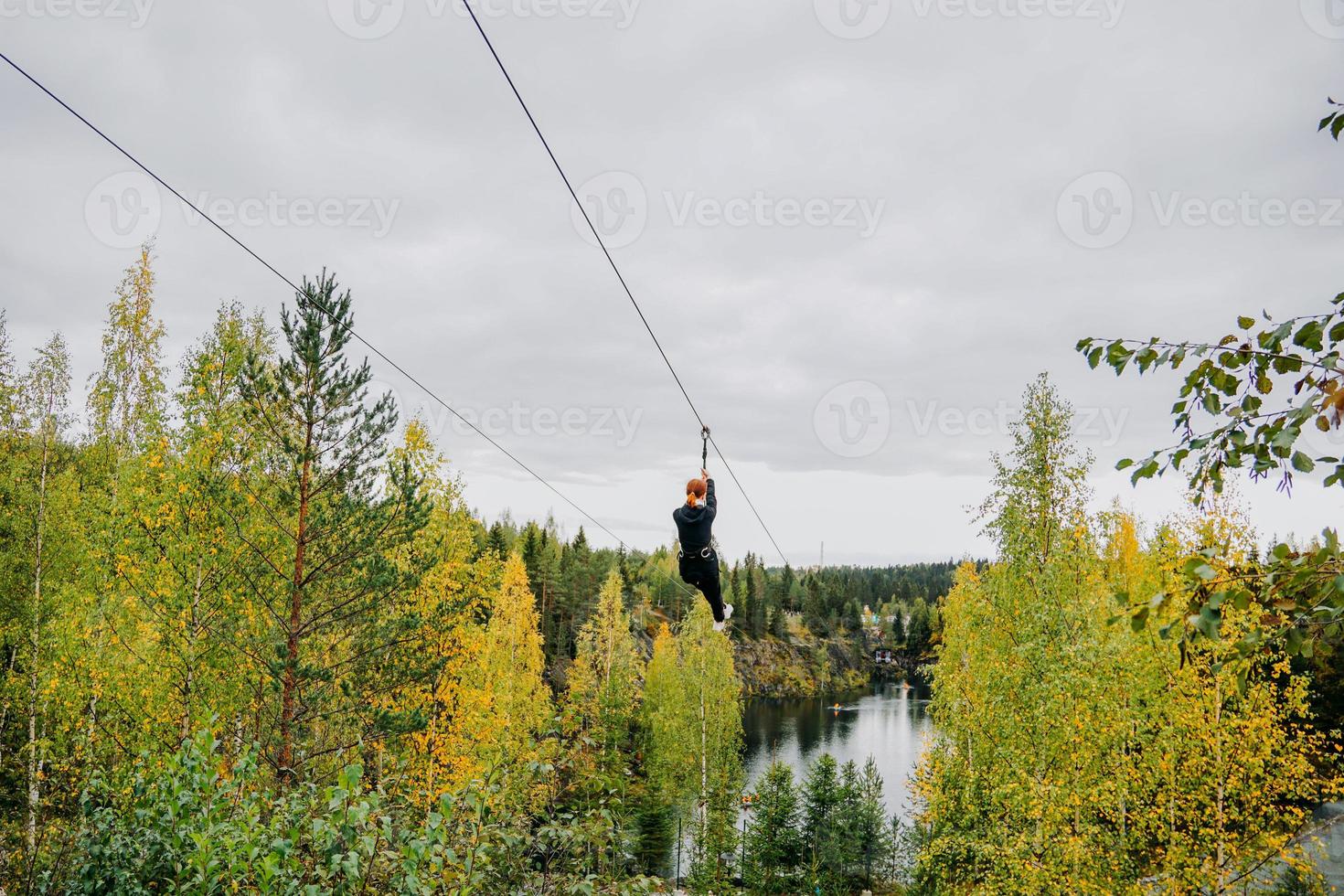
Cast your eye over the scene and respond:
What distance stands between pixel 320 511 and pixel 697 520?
24.5ft

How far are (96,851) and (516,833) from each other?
2.74 m

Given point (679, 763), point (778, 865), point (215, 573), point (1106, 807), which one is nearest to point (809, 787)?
point (778, 865)

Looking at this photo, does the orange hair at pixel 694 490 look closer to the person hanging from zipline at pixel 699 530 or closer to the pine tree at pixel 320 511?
the person hanging from zipline at pixel 699 530

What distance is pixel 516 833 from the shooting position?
4.68m

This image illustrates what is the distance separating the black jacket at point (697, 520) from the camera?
896 cm

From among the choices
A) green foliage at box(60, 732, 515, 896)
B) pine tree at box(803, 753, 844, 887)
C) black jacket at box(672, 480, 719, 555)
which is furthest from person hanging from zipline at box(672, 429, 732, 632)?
pine tree at box(803, 753, 844, 887)

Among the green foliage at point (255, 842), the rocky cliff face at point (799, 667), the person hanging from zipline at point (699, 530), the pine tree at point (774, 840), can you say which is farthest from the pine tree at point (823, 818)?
the rocky cliff face at point (799, 667)

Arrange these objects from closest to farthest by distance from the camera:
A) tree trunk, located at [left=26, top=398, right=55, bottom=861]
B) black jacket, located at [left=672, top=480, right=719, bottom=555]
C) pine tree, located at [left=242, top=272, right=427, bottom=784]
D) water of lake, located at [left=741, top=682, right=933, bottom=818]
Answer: black jacket, located at [left=672, top=480, right=719, bottom=555] < pine tree, located at [left=242, top=272, right=427, bottom=784] < tree trunk, located at [left=26, top=398, right=55, bottom=861] < water of lake, located at [left=741, top=682, right=933, bottom=818]

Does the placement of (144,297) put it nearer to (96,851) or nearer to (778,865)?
(96,851)

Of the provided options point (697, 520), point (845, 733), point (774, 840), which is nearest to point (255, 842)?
point (697, 520)

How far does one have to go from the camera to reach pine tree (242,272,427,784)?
1257 centimetres

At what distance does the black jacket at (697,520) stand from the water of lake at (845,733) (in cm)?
1931

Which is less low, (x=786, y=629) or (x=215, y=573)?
(x=215, y=573)

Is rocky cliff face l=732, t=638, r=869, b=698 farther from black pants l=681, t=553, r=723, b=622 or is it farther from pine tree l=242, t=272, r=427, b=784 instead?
black pants l=681, t=553, r=723, b=622
